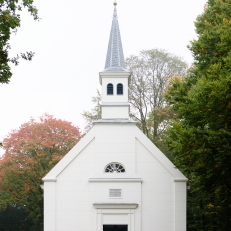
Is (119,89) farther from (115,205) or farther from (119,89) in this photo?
(115,205)

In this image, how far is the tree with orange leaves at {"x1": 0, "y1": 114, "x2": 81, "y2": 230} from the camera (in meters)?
41.0

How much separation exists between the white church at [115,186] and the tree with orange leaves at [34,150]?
571 inches

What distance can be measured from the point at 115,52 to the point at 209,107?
1060 centimetres

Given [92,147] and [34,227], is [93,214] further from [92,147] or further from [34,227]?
[34,227]

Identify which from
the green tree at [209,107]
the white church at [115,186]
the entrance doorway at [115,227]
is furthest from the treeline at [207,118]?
Result: the entrance doorway at [115,227]

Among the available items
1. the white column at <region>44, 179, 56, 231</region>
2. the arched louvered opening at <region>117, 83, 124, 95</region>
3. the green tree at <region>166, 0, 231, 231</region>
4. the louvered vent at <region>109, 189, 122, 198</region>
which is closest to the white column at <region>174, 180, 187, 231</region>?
the green tree at <region>166, 0, 231, 231</region>

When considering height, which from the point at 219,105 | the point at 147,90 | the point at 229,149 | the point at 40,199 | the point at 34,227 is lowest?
the point at 34,227


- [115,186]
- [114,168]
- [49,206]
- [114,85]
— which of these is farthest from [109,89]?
[49,206]

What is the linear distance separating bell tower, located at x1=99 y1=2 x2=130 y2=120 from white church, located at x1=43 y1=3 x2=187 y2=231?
88 cm

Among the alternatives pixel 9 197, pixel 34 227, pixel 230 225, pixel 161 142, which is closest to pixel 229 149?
pixel 230 225

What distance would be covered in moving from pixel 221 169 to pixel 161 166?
Result: 602cm

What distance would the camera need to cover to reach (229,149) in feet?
63.6

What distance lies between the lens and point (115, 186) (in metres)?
26.2

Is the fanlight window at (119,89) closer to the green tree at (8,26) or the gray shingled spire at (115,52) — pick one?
the gray shingled spire at (115,52)
